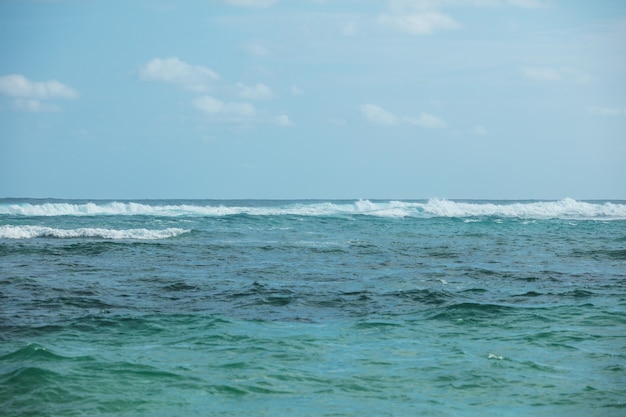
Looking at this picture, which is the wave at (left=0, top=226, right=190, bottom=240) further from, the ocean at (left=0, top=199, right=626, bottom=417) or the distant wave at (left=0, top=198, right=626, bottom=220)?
the distant wave at (left=0, top=198, right=626, bottom=220)

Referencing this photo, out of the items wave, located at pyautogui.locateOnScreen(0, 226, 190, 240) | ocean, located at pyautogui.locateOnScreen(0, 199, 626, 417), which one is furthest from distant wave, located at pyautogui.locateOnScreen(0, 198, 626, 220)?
ocean, located at pyautogui.locateOnScreen(0, 199, 626, 417)

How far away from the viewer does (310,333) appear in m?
9.62

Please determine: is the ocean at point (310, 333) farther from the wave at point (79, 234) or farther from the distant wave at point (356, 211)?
the distant wave at point (356, 211)

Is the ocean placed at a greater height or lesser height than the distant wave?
lesser

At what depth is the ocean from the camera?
6.88 metres

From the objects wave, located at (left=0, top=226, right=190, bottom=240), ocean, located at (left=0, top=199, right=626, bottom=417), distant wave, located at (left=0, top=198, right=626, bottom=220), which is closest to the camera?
ocean, located at (left=0, top=199, right=626, bottom=417)

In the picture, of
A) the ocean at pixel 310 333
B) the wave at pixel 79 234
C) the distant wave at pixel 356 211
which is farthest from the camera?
the distant wave at pixel 356 211

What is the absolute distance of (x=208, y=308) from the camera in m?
11.4

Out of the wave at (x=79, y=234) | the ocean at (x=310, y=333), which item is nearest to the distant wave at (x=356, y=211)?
the wave at (x=79, y=234)

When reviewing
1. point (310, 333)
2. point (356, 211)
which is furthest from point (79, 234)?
point (356, 211)

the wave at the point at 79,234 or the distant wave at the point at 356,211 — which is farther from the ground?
the distant wave at the point at 356,211

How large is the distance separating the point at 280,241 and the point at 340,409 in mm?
18568

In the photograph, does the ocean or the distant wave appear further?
the distant wave

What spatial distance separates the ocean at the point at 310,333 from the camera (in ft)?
22.6
